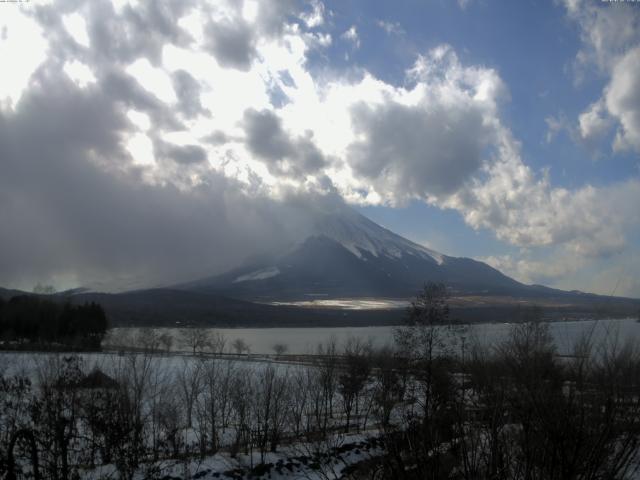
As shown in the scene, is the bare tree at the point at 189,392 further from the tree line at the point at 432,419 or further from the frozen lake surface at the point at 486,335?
the frozen lake surface at the point at 486,335

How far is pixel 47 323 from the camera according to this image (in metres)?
65.3

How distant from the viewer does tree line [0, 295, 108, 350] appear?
61500mm

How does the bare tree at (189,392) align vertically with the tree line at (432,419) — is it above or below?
below

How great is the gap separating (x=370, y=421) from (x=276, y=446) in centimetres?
1186

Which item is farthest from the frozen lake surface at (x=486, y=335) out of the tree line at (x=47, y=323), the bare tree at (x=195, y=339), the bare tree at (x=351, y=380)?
the tree line at (x=47, y=323)

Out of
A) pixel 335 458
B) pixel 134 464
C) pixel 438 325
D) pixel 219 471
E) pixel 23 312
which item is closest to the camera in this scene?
pixel 134 464

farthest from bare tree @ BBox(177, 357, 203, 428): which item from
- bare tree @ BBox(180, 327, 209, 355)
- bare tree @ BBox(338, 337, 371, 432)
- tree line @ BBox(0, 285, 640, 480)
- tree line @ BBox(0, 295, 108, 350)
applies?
bare tree @ BBox(180, 327, 209, 355)

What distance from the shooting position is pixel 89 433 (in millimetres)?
21625

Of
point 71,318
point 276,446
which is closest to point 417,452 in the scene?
point 276,446

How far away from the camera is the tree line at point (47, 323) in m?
61.5

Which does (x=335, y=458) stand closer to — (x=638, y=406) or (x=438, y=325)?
(x=438, y=325)

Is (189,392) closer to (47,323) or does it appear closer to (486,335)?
(486,335)

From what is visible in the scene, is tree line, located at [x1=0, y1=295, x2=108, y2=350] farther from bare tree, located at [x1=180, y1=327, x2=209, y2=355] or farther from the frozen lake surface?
bare tree, located at [x1=180, y1=327, x2=209, y2=355]

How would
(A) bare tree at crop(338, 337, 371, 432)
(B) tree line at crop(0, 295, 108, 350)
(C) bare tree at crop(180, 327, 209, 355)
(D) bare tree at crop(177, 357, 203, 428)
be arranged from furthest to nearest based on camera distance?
(C) bare tree at crop(180, 327, 209, 355) → (B) tree line at crop(0, 295, 108, 350) → (A) bare tree at crop(338, 337, 371, 432) → (D) bare tree at crop(177, 357, 203, 428)
